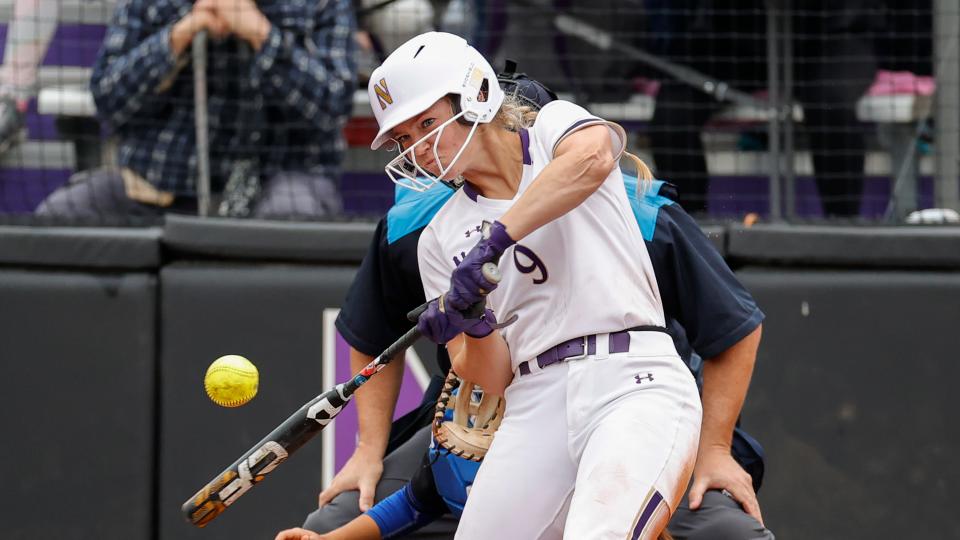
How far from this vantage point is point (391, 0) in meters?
5.93

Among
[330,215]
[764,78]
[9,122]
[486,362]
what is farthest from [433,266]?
[764,78]

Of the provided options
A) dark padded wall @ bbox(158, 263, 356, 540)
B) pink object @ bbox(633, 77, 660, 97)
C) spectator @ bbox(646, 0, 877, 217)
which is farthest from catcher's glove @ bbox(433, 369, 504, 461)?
pink object @ bbox(633, 77, 660, 97)

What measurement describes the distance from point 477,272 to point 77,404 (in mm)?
2447

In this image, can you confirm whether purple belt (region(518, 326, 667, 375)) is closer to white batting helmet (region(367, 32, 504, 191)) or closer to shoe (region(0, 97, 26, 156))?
white batting helmet (region(367, 32, 504, 191))

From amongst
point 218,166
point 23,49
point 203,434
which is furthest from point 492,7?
point 203,434

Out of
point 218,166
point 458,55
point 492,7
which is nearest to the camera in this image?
point 458,55

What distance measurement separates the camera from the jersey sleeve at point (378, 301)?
3.99 meters

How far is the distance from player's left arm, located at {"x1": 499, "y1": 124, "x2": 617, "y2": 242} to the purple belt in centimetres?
33

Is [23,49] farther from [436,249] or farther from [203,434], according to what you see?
[436,249]

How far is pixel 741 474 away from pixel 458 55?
135 centimetres

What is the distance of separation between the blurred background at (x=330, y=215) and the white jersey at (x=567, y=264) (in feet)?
5.24

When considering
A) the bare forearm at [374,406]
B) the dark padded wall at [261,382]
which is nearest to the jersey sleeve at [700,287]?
the bare forearm at [374,406]

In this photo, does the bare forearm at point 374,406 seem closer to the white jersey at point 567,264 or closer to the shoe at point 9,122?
the white jersey at point 567,264

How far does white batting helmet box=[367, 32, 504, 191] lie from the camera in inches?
125
